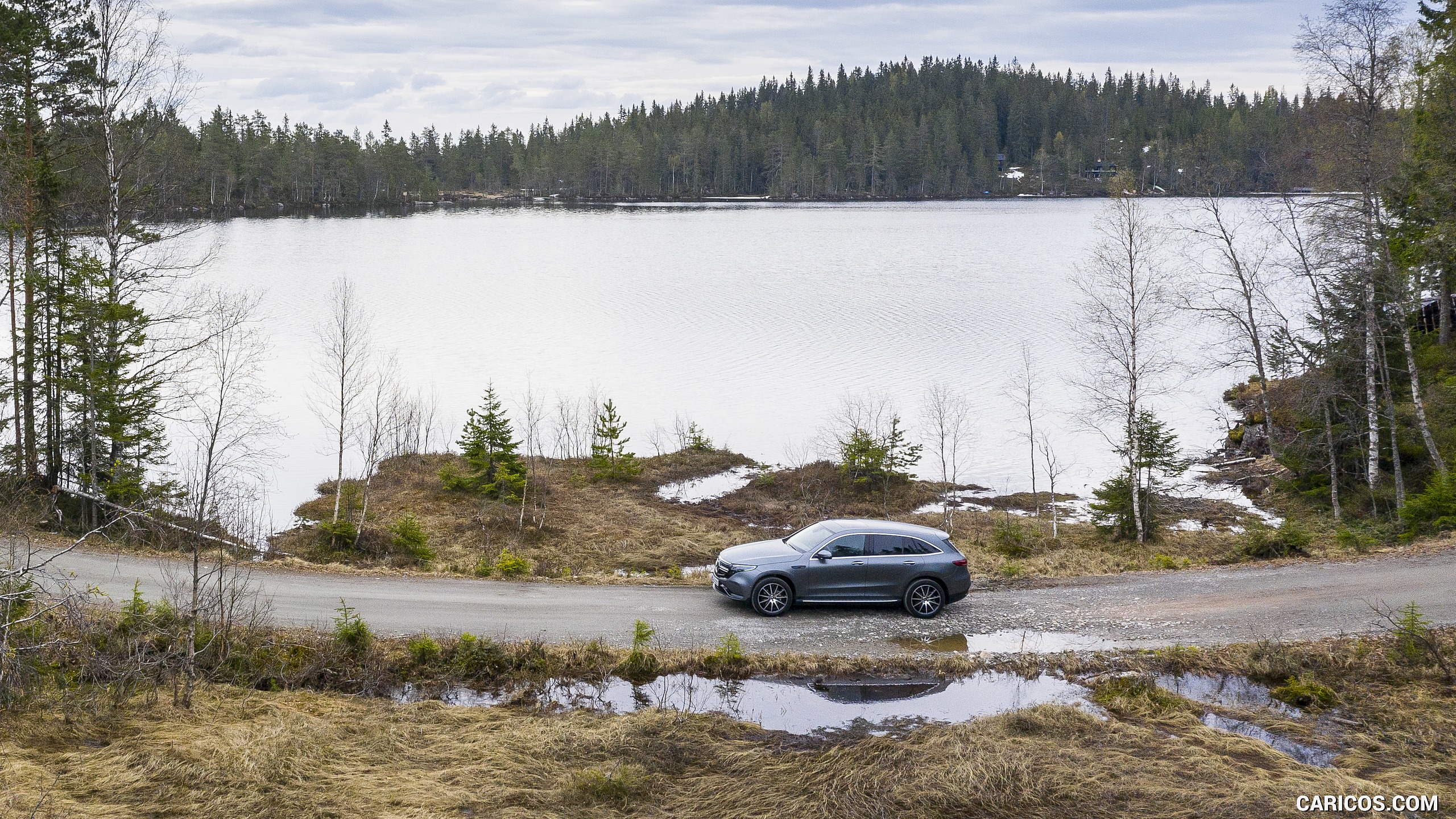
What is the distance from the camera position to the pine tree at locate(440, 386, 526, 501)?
98.1 feet

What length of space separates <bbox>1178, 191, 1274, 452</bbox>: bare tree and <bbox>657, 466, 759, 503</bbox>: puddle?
15.8 meters

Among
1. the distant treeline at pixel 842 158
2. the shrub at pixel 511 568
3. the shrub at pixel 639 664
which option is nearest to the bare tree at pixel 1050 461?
the shrub at pixel 511 568

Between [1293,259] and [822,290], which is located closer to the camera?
[1293,259]

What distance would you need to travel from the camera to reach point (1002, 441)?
123 ft

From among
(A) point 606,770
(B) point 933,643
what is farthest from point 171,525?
(B) point 933,643

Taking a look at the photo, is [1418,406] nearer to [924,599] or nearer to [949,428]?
[949,428]

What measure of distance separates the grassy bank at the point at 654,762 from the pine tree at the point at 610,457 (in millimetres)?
20742

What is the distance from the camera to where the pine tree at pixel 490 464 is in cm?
2991

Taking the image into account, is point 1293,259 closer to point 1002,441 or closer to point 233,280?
point 1002,441

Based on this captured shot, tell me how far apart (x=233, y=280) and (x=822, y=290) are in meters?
38.6

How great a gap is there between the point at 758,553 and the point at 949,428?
2242 centimetres

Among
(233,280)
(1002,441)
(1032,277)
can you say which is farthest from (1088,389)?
(233,280)

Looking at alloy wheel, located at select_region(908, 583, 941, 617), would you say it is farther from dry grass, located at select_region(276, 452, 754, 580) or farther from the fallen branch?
the fallen branch

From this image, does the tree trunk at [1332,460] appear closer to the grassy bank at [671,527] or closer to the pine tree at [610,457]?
the grassy bank at [671,527]
